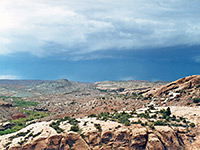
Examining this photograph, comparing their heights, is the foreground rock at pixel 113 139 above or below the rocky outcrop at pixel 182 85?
below

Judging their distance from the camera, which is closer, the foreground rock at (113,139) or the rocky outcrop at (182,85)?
the foreground rock at (113,139)

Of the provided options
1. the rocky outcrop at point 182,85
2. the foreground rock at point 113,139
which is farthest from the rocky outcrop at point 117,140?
the rocky outcrop at point 182,85

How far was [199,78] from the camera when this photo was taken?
186 ft

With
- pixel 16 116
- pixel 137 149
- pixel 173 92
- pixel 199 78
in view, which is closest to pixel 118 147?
pixel 137 149

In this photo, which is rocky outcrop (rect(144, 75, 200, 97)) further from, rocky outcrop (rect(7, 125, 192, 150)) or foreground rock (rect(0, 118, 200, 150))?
rocky outcrop (rect(7, 125, 192, 150))

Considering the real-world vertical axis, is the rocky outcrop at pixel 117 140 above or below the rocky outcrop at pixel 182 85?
below

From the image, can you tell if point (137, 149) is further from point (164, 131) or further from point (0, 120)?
point (0, 120)

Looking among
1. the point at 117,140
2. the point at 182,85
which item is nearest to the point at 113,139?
the point at 117,140

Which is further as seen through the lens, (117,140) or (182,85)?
(182,85)

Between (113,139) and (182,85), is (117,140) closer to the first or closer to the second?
(113,139)

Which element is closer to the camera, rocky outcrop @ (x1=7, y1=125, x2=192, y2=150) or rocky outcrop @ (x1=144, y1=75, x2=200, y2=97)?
rocky outcrop @ (x1=7, y1=125, x2=192, y2=150)

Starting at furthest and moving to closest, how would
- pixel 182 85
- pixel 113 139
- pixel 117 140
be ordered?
1. pixel 182 85
2. pixel 113 139
3. pixel 117 140

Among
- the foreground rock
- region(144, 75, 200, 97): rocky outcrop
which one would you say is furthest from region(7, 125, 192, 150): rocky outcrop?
region(144, 75, 200, 97): rocky outcrop

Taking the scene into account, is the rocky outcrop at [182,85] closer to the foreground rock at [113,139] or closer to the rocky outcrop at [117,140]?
the foreground rock at [113,139]
